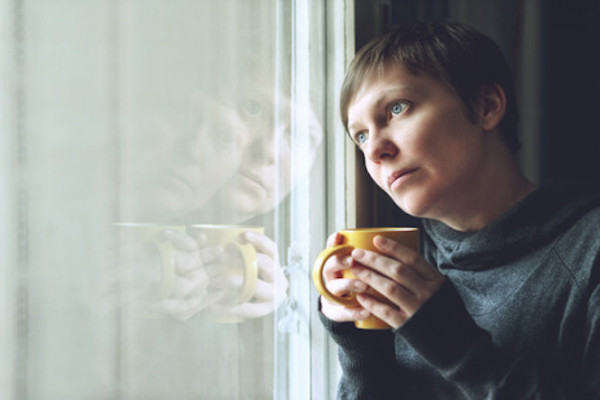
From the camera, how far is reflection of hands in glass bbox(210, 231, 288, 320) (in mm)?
810

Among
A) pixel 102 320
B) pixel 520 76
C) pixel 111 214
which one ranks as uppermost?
pixel 520 76

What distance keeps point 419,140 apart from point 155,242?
0.42 metres

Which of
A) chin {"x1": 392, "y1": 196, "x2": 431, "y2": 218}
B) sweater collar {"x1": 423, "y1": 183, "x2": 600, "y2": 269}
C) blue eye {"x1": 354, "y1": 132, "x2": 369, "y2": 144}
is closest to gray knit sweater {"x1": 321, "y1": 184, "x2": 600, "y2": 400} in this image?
sweater collar {"x1": 423, "y1": 183, "x2": 600, "y2": 269}

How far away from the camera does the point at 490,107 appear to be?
2.90 ft

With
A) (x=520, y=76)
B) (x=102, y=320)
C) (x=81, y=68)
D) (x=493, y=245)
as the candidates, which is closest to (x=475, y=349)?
(x=493, y=245)

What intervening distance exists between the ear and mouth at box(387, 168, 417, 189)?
16 centimetres

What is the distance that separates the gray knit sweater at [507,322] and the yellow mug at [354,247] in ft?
0.21

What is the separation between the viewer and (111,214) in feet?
2.07

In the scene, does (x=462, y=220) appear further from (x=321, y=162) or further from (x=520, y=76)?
(x=520, y=76)

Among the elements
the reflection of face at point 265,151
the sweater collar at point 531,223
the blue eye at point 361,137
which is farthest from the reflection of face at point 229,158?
the sweater collar at point 531,223

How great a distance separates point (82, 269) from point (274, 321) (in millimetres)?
422

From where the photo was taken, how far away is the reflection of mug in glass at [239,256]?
788 millimetres

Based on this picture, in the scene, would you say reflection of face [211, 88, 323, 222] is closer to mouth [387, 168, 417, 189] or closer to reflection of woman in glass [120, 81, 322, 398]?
reflection of woman in glass [120, 81, 322, 398]

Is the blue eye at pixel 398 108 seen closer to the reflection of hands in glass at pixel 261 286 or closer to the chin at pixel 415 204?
the chin at pixel 415 204
